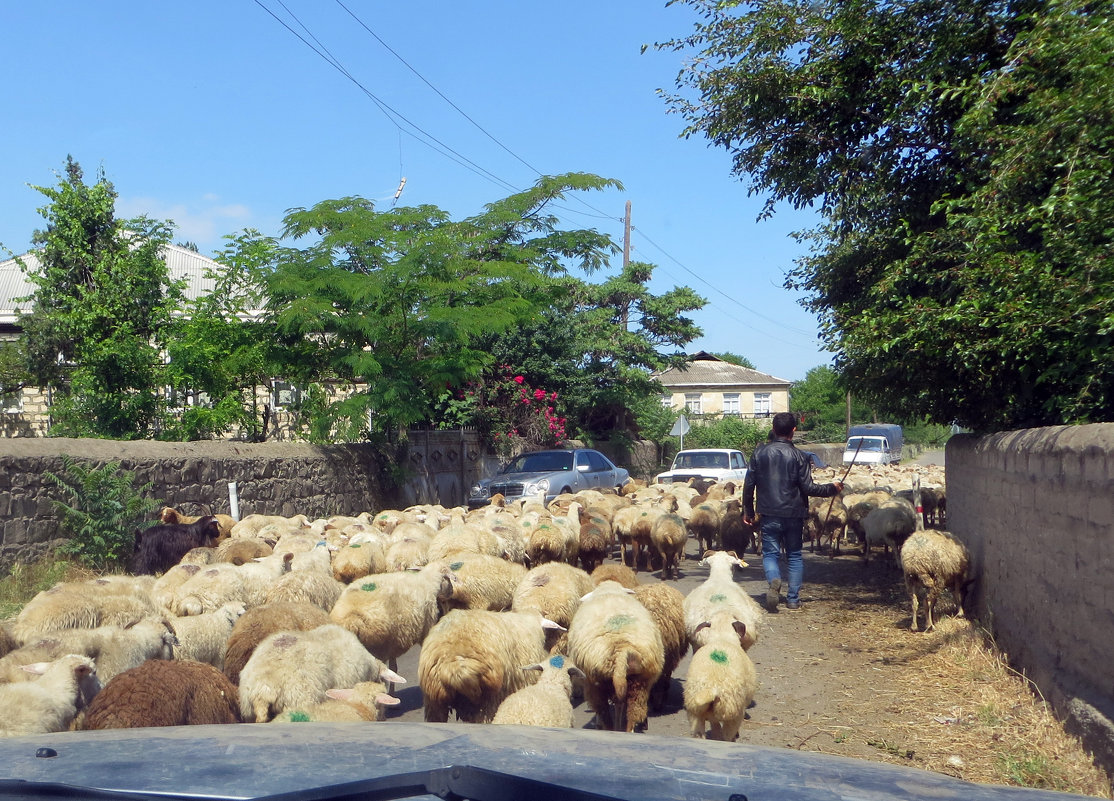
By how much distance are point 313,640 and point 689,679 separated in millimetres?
2235

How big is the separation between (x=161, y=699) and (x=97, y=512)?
8.03 metres

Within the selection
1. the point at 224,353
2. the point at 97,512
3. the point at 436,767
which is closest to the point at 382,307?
the point at 224,353

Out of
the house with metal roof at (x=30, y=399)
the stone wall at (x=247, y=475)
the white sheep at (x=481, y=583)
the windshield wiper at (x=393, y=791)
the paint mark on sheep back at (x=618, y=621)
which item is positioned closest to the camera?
the windshield wiper at (x=393, y=791)

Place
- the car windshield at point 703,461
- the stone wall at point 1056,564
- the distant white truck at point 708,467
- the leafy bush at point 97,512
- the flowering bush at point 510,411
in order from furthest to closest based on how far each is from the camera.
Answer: the flowering bush at point 510,411, the car windshield at point 703,461, the distant white truck at point 708,467, the leafy bush at point 97,512, the stone wall at point 1056,564

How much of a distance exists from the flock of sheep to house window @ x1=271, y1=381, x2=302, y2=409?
972 cm

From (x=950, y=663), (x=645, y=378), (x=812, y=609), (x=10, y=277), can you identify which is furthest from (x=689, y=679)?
(x=10, y=277)

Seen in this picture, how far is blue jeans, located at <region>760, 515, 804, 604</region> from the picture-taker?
10.0 metres

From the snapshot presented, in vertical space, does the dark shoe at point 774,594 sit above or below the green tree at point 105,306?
below

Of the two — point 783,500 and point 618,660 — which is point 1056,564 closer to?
point 618,660

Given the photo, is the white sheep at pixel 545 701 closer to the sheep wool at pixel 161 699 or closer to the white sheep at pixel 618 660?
the white sheep at pixel 618 660

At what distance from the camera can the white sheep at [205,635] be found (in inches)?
261

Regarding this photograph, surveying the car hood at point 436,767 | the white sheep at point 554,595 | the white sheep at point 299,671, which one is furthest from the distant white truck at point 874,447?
the car hood at point 436,767

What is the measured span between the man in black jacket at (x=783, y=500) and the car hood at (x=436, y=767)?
764cm

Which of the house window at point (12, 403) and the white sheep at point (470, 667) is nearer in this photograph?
the white sheep at point (470, 667)
